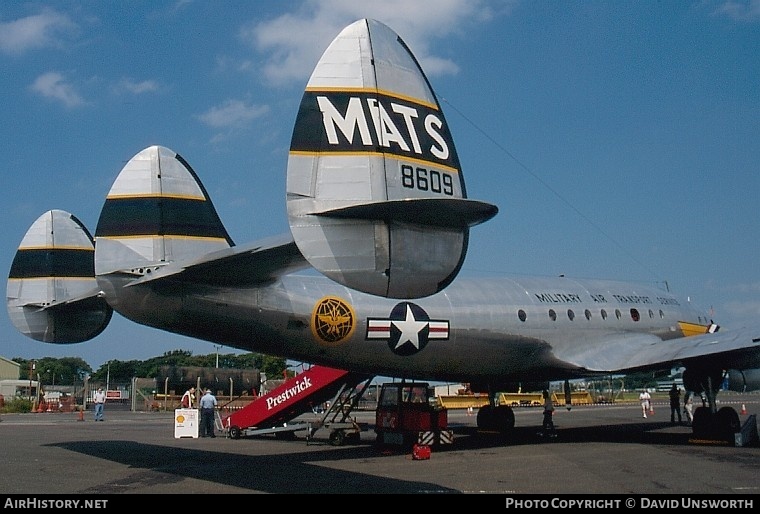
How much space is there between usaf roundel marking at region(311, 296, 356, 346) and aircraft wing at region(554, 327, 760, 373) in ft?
22.9

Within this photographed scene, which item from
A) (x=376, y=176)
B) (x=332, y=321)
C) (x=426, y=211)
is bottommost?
(x=332, y=321)

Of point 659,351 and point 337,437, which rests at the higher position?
point 659,351

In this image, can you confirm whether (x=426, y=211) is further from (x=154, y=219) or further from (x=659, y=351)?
(x=659, y=351)

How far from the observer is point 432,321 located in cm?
1656

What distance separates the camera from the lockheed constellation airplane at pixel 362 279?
8219 mm

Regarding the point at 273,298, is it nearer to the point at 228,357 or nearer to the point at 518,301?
the point at 518,301

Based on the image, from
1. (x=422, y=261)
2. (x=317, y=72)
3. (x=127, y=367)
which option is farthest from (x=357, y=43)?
(x=127, y=367)

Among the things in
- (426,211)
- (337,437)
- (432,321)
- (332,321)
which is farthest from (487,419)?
(426,211)

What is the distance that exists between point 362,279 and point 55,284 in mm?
11962

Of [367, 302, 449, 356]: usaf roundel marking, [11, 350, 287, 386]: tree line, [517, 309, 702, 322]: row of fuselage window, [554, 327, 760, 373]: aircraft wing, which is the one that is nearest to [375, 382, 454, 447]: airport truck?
Answer: [367, 302, 449, 356]: usaf roundel marking

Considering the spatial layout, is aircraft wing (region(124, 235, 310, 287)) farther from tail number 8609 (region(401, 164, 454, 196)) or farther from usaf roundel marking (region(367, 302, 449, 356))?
usaf roundel marking (region(367, 302, 449, 356))

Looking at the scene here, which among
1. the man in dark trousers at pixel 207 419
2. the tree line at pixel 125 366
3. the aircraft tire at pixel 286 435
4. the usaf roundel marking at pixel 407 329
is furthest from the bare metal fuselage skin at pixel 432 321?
the tree line at pixel 125 366
